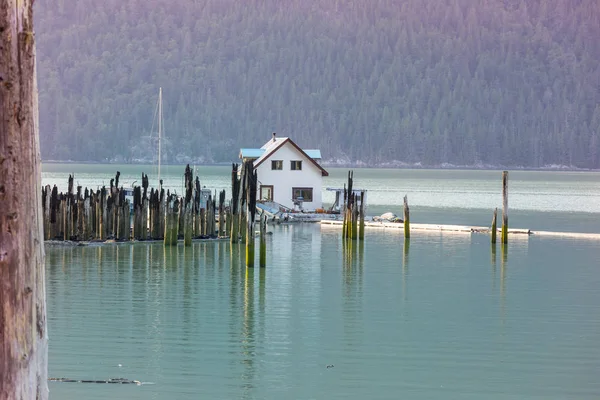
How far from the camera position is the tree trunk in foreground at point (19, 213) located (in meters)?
5.01

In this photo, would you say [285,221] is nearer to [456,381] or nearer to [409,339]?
[409,339]

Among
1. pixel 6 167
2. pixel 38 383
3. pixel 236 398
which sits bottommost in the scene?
pixel 236 398

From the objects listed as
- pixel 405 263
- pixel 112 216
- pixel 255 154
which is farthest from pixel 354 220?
pixel 255 154

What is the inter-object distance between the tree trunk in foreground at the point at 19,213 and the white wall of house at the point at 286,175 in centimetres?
6493

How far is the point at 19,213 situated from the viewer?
5.11 m

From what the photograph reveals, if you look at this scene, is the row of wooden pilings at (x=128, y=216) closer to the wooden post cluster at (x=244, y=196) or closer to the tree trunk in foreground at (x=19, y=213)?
the wooden post cluster at (x=244, y=196)

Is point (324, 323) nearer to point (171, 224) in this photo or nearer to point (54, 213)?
point (54, 213)

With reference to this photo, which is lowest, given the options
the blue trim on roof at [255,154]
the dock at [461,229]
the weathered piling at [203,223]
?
the dock at [461,229]

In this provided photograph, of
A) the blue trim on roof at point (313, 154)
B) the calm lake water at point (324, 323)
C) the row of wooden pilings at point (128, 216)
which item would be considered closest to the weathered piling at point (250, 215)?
the calm lake water at point (324, 323)

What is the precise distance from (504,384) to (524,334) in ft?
22.6

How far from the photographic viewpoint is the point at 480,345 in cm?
2378

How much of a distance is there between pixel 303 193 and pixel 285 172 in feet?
9.05

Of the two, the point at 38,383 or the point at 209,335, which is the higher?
the point at 38,383

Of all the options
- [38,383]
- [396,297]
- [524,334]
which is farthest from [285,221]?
[38,383]
